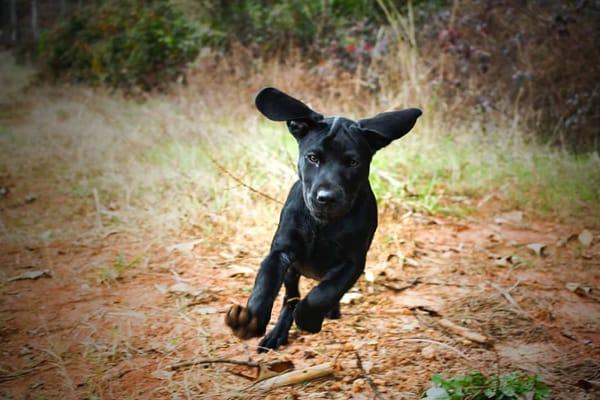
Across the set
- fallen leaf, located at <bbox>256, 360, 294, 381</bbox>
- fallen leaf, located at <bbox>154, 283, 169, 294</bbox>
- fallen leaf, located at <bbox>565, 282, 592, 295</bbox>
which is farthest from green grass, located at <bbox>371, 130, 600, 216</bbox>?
fallen leaf, located at <bbox>256, 360, 294, 381</bbox>

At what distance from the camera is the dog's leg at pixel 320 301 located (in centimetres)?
276

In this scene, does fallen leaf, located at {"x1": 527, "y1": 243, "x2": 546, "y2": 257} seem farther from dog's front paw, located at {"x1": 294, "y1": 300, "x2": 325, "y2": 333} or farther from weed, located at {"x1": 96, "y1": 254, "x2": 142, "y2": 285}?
weed, located at {"x1": 96, "y1": 254, "x2": 142, "y2": 285}

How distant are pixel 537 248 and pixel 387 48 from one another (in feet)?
19.2

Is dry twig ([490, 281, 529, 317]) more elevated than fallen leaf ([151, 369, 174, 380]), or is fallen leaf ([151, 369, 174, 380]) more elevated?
fallen leaf ([151, 369, 174, 380])

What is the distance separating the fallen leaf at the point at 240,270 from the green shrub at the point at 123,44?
31.8 ft

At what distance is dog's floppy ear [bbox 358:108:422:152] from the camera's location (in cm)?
291

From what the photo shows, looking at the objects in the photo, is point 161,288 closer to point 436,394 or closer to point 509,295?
point 436,394

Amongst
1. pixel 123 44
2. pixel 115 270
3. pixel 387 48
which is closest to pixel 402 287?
pixel 115 270

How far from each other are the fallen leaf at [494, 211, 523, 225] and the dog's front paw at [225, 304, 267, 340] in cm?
362

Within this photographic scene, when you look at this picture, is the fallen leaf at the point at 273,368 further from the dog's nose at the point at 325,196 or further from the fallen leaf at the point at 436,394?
the dog's nose at the point at 325,196

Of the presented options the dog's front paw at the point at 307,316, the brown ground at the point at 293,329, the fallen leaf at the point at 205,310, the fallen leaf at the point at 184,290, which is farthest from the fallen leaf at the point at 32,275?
the dog's front paw at the point at 307,316

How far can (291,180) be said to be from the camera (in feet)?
17.7

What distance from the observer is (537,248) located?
468 cm

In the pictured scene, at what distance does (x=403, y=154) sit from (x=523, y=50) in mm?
3541
